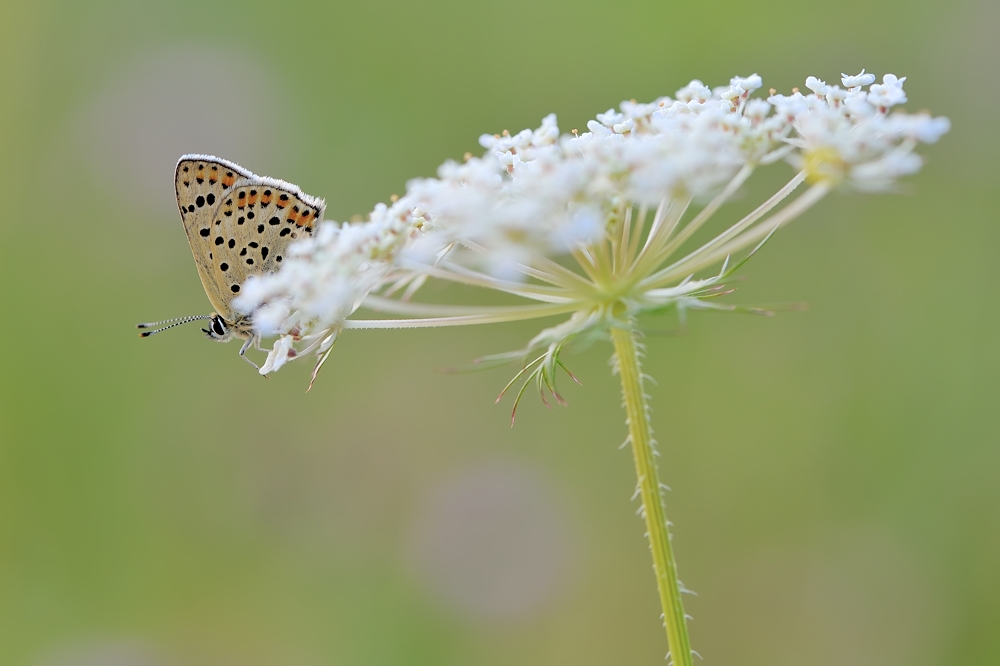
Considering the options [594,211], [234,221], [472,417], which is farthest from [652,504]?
→ [472,417]

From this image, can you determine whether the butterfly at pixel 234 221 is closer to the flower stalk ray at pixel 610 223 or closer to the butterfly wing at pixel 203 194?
the butterfly wing at pixel 203 194

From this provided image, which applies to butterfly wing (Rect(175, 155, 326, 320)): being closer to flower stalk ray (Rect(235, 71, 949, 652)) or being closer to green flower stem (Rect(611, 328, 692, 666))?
flower stalk ray (Rect(235, 71, 949, 652))

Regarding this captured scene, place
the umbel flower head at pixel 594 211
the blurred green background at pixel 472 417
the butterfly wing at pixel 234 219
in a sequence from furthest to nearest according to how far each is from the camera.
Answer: the blurred green background at pixel 472 417 → the butterfly wing at pixel 234 219 → the umbel flower head at pixel 594 211

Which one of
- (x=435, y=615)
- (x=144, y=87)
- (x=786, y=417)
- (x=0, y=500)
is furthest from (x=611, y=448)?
(x=144, y=87)

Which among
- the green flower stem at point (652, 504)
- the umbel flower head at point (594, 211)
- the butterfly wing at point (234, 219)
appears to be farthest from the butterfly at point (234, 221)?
the green flower stem at point (652, 504)

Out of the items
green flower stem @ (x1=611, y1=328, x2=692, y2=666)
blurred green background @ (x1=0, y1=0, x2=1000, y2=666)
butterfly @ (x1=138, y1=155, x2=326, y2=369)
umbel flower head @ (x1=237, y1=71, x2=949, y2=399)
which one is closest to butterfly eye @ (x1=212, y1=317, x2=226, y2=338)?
butterfly @ (x1=138, y1=155, x2=326, y2=369)

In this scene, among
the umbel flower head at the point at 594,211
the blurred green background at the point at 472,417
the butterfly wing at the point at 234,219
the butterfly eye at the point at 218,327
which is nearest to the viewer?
the umbel flower head at the point at 594,211

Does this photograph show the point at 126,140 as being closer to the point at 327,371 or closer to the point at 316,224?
the point at 327,371
